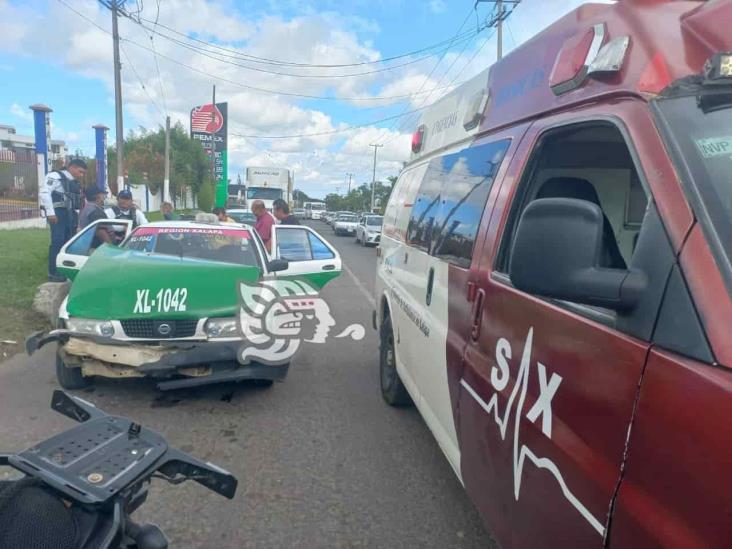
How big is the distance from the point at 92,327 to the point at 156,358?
2.06 ft

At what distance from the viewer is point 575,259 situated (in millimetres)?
1482

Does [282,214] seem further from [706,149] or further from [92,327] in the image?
[706,149]

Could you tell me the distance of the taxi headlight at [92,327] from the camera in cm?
445

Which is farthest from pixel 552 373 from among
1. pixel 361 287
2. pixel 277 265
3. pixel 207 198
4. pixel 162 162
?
pixel 162 162

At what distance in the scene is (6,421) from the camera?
4.21 meters

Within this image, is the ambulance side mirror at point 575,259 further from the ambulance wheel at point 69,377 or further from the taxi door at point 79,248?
the taxi door at point 79,248

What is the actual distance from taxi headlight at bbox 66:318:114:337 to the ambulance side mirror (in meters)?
3.87

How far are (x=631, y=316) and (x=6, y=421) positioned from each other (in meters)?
4.47

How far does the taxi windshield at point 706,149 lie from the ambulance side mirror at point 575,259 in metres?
0.21

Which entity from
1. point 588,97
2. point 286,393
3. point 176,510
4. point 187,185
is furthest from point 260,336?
point 187,185

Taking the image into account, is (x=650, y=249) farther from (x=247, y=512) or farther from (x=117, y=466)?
(x=247, y=512)

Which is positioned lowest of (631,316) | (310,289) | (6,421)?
(6,421)

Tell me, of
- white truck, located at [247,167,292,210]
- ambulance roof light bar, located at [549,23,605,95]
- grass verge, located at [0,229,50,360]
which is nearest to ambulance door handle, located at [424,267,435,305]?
ambulance roof light bar, located at [549,23,605,95]

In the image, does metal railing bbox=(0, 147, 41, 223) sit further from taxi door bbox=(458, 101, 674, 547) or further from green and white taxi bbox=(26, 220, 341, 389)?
taxi door bbox=(458, 101, 674, 547)
